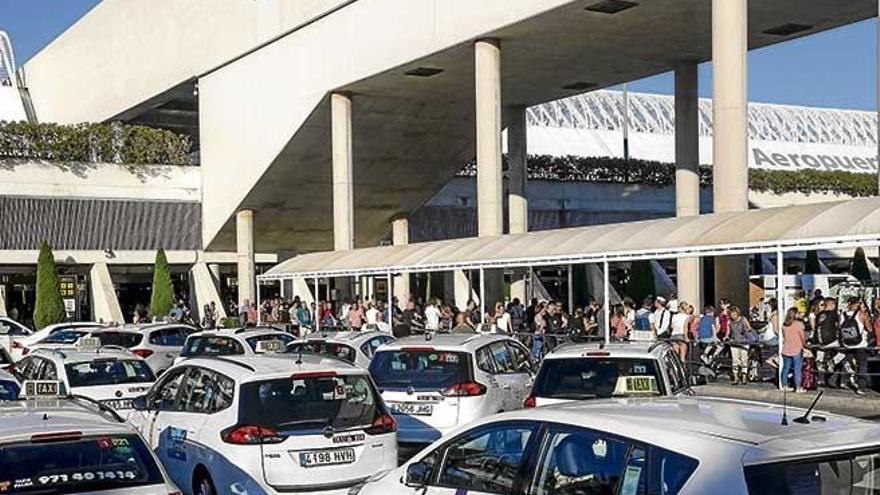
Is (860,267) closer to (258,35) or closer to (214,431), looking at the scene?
(258,35)

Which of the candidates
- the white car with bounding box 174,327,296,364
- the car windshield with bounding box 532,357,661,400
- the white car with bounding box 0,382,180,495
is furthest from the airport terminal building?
the white car with bounding box 0,382,180,495

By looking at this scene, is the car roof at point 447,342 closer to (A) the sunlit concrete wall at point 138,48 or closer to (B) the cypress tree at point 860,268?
(A) the sunlit concrete wall at point 138,48

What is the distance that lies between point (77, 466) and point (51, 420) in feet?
1.55

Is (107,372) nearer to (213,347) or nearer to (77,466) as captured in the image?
(213,347)

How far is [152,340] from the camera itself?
23344mm

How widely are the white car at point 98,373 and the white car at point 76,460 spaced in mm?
8136

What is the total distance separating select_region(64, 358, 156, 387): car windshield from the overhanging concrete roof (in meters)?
9.86

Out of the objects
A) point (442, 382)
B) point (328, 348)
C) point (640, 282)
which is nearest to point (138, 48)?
point (640, 282)

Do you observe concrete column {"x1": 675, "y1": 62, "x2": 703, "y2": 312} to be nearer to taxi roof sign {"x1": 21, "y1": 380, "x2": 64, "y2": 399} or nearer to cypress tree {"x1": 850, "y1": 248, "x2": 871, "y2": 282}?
cypress tree {"x1": 850, "y1": 248, "x2": 871, "y2": 282}

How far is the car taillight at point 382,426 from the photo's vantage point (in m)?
9.51

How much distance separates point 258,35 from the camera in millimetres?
42719

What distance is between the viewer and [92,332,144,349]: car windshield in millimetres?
23188

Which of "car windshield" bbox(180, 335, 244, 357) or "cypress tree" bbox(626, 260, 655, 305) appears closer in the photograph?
"car windshield" bbox(180, 335, 244, 357)

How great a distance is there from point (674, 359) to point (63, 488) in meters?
7.22
